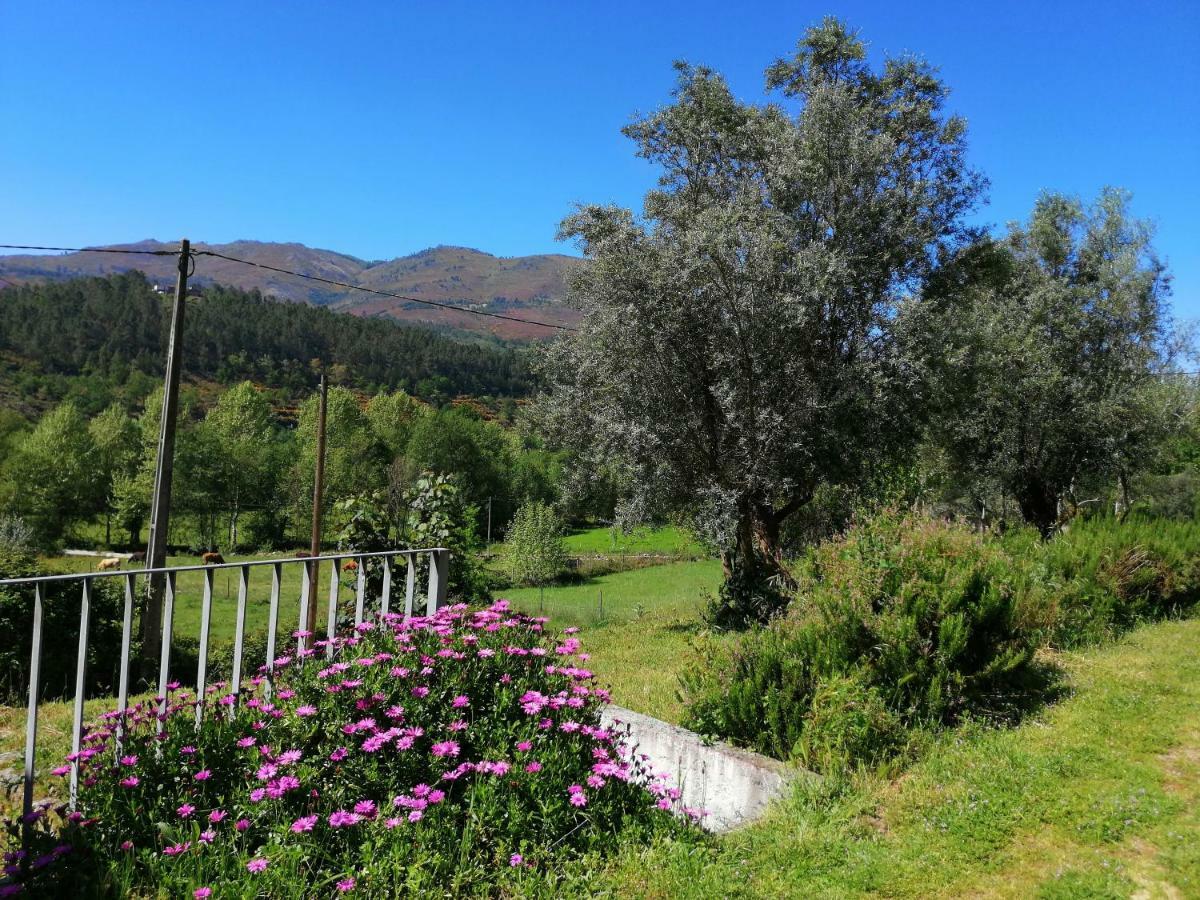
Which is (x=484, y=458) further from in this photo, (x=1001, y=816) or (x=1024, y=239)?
(x=1001, y=816)

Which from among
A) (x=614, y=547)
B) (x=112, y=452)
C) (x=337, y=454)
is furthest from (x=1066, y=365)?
(x=112, y=452)

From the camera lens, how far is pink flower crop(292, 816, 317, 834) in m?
2.48

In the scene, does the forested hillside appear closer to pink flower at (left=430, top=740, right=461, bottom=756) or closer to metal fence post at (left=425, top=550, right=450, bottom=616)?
metal fence post at (left=425, top=550, right=450, bottom=616)

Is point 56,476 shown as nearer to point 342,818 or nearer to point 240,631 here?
point 240,631

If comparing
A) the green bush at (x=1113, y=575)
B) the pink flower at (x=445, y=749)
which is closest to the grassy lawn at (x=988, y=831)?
the pink flower at (x=445, y=749)

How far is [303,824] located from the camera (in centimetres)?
250

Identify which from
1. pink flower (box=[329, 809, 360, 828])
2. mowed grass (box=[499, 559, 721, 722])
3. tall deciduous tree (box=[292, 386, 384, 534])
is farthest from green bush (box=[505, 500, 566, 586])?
pink flower (box=[329, 809, 360, 828])

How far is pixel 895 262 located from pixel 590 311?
15.7 feet

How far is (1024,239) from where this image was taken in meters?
18.0

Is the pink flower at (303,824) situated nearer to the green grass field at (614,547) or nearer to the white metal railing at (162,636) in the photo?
the white metal railing at (162,636)

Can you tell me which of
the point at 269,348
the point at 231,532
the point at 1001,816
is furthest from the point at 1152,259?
the point at 269,348

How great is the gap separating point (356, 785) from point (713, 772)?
209 centimetres

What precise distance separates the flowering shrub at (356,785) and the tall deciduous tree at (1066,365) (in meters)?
13.7

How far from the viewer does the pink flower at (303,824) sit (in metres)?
2.48
